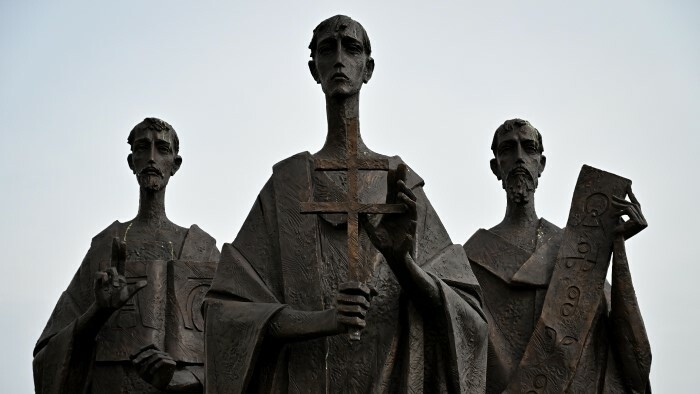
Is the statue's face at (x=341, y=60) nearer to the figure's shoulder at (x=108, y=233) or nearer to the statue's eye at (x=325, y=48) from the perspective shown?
the statue's eye at (x=325, y=48)

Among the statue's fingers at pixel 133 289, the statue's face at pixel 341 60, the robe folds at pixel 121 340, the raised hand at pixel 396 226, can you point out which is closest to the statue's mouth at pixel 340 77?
the statue's face at pixel 341 60

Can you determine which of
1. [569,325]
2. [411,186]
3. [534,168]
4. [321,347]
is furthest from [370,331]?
[534,168]

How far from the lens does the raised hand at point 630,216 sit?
56.0 feet

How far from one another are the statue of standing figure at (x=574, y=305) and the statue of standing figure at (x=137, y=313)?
9.04 ft

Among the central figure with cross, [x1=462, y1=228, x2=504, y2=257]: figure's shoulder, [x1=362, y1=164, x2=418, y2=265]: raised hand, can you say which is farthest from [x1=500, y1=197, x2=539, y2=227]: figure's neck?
[x1=362, y1=164, x2=418, y2=265]: raised hand

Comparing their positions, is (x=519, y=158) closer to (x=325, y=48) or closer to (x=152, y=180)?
(x=325, y=48)

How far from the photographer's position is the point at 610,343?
17.3 meters

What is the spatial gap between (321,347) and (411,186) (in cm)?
168

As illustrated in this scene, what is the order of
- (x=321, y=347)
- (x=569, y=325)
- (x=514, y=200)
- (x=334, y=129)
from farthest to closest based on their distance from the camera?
(x=514, y=200)
(x=569, y=325)
(x=334, y=129)
(x=321, y=347)

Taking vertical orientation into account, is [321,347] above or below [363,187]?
below

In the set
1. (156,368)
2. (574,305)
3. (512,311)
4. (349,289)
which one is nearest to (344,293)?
(349,289)

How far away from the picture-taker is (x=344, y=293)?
13.6 meters

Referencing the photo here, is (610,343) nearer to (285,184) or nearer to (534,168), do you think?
(534,168)

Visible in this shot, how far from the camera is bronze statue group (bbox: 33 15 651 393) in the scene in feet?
46.8
